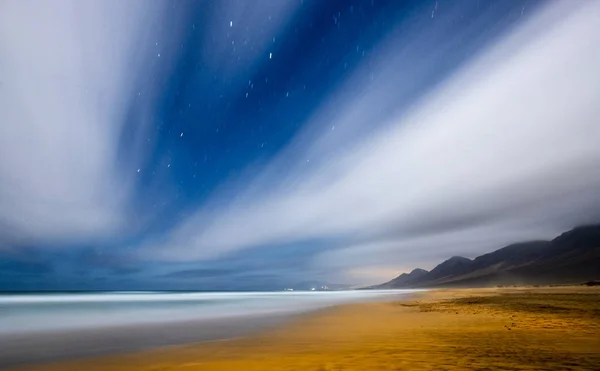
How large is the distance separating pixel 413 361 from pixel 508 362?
6.82 ft

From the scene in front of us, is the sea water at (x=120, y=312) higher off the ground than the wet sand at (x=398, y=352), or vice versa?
the sea water at (x=120, y=312)

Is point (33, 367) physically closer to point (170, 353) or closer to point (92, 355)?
point (92, 355)

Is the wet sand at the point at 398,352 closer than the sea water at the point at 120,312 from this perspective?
Yes

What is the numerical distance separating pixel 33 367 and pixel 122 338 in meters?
6.01

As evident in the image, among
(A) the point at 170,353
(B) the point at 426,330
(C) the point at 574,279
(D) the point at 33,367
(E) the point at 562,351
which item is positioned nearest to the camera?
(E) the point at 562,351

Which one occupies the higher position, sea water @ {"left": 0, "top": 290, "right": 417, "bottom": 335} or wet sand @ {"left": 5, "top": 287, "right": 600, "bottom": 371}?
sea water @ {"left": 0, "top": 290, "right": 417, "bottom": 335}

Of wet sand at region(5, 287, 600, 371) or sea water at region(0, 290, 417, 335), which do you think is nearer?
wet sand at region(5, 287, 600, 371)

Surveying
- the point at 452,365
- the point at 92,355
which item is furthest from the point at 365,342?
the point at 92,355

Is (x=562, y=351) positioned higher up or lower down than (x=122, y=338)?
lower down

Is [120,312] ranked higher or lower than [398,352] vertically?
higher

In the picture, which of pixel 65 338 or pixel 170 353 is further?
pixel 65 338

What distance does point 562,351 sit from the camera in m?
8.74

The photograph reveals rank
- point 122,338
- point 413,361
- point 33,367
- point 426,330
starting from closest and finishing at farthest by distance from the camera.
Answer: point 413,361, point 33,367, point 426,330, point 122,338

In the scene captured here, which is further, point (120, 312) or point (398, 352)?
point (120, 312)
